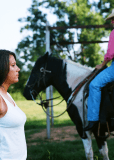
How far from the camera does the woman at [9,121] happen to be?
4.48ft

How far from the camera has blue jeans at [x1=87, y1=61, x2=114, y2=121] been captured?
9.91 ft

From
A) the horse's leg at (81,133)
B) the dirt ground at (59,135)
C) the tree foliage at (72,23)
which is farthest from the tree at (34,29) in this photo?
the horse's leg at (81,133)

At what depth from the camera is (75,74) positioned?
386 centimetres

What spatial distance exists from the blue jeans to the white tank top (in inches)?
72.2

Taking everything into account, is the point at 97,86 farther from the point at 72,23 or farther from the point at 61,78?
the point at 72,23

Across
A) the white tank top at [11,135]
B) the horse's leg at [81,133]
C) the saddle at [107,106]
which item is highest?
the white tank top at [11,135]

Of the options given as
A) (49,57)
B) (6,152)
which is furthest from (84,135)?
(6,152)

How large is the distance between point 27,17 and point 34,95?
14.2 metres

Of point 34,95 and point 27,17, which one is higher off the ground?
point 27,17

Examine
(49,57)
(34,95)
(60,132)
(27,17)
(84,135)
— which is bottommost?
(60,132)

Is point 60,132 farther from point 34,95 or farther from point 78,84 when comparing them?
point 78,84

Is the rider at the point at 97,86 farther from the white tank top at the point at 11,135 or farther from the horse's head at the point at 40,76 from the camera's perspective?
the white tank top at the point at 11,135

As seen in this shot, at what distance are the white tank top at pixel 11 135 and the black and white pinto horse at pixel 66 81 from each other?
86.8 inches

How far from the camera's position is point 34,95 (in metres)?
4.41
